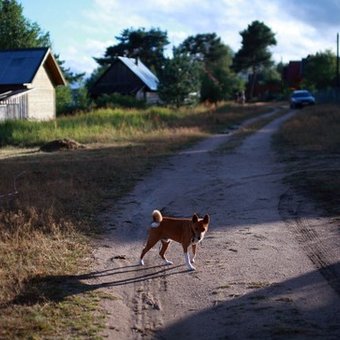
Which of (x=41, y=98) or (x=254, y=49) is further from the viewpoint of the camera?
(x=254, y=49)

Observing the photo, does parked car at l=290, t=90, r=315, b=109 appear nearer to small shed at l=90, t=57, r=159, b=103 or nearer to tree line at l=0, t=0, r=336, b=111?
tree line at l=0, t=0, r=336, b=111

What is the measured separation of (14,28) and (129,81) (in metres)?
12.9

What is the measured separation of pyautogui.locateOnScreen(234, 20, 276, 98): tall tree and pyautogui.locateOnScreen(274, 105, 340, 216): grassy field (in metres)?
56.9

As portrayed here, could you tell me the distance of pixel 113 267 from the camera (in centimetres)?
672

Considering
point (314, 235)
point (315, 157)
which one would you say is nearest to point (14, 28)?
point (315, 157)

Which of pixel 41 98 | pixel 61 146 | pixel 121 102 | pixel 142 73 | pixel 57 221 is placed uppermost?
pixel 142 73

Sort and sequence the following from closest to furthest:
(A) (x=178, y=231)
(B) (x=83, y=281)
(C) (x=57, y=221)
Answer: (B) (x=83, y=281) → (A) (x=178, y=231) → (C) (x=57, y=221)

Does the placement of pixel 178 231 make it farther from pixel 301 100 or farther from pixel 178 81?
pixel 301 100

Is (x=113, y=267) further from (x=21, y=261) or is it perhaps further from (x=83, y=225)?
(x=83, y=225)

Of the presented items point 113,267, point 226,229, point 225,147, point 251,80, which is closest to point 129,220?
point 226,229

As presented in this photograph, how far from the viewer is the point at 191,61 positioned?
48750mm

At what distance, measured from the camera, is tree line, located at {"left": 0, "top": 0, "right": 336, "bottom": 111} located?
158 ft

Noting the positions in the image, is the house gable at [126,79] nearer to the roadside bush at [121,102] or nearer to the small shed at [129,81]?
the small shed at [129,81]

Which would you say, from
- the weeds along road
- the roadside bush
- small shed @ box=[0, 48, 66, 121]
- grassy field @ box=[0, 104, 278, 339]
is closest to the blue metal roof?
the roadside bush
